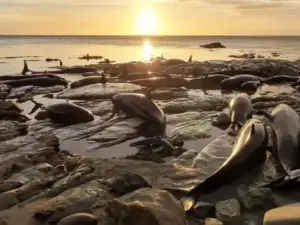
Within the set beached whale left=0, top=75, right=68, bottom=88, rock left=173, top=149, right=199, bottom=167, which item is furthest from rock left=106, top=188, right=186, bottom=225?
beached whale left=0, top=75, right=68, bottom=88

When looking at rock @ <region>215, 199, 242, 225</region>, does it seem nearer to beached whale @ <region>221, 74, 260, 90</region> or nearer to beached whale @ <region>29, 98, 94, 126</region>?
beached whale @ <region>29, 98, 94, 126</region>

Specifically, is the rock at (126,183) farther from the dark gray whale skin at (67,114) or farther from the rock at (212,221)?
the dark gray whale skin at (67,114)

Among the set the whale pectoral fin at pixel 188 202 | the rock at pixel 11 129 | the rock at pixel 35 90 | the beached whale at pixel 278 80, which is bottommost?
the rock at pixel 35 90

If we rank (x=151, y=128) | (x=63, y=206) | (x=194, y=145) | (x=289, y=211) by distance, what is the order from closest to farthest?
1. (x=289, y=211)
2. (x=63, y=206)
3. (x=194, y=145)
4. (x=151, y=128)

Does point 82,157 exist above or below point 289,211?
below

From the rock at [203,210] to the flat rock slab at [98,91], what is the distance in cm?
1045

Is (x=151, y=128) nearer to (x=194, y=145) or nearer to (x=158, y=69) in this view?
(x=194, y=145)

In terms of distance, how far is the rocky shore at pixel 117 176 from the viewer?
542cm

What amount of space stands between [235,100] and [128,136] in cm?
361

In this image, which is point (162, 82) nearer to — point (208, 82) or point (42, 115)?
point (208, 82)

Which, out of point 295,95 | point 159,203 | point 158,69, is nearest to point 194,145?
point 159,203

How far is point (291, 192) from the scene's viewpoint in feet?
20.3

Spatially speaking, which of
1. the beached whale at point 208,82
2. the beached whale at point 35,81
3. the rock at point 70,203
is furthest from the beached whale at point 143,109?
the beached whale at point 35,81

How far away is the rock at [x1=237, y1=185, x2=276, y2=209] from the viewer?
5801mm
